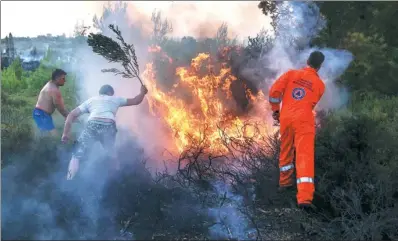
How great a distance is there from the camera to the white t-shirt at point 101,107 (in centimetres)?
693

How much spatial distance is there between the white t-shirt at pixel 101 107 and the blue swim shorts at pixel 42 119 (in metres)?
1.58

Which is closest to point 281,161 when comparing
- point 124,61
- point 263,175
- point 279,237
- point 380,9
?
point 263,175

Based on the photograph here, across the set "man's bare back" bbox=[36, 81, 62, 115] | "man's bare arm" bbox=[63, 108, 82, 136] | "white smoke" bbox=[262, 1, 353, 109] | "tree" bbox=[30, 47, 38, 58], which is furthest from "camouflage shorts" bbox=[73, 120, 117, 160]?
"tree" bbox=[30, 47, 38, 58]

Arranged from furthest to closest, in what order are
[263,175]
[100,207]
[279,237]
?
1. [263,175]
2. [100,207]
3. [279,237]

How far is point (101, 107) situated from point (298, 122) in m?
2.91

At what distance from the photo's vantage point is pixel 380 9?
15125 millimetres

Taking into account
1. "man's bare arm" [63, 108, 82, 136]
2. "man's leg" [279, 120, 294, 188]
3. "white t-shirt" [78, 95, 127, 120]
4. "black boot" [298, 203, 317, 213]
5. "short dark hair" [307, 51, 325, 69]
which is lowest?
"black boot" [298, 203, 317, 213]

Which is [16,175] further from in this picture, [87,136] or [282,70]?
[282,70]

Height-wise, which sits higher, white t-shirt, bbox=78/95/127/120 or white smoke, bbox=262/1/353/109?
white smoke, bbox=262/1/353/109

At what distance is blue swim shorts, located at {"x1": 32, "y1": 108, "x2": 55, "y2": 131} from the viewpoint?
825cm

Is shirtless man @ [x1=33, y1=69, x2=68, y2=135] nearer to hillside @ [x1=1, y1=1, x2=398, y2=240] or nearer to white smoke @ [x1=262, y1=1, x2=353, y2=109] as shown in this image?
hillside @ [x1=1, y1=1, x2=398, y2=240]

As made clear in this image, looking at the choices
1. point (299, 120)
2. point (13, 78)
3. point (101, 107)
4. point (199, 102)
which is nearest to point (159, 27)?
point (199, 102)

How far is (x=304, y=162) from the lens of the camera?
219 inches

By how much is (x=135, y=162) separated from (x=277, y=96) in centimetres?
236
